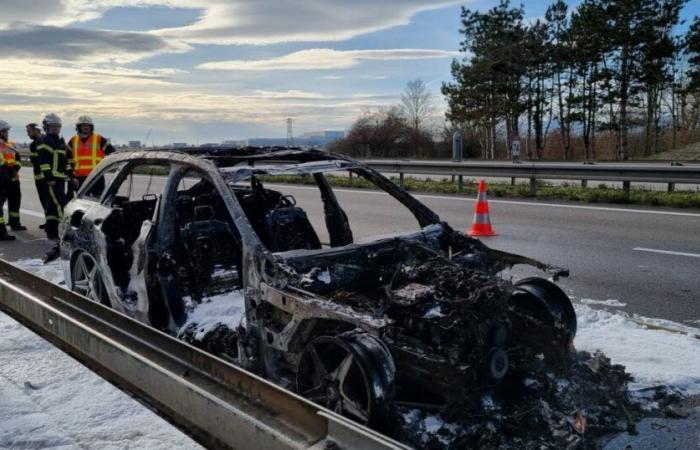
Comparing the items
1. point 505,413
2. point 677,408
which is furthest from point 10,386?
point 677,408

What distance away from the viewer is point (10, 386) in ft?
13.9

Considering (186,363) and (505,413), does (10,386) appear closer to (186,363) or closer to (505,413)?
(186,363)

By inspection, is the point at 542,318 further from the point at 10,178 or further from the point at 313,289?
the point at 10,178

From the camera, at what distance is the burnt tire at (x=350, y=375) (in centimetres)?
320

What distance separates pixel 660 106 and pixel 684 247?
40292mm

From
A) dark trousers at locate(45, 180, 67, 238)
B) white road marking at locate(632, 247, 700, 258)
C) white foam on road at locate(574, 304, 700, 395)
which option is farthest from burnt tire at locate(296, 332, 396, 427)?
dark trousers at locate(45, 180, 67, 238)

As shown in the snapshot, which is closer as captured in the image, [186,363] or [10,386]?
[186,363]

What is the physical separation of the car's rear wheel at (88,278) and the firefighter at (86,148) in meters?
5.44

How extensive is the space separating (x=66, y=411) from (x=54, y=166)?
8362 millimetres

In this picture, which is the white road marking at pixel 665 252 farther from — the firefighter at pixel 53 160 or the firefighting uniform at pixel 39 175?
the firefighting uniform at pixel 39 175

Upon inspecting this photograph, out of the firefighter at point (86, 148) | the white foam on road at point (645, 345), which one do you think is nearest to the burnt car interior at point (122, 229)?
the white foam on road at point (645, 345)

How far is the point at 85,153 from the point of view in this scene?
1097 cm

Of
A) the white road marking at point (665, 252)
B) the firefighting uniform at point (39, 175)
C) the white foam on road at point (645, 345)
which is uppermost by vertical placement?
the firefighting uniform at point (39, 175)

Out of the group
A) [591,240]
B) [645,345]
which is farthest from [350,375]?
[591,240]
